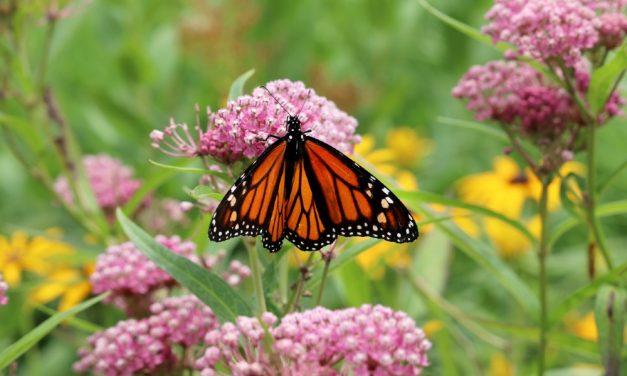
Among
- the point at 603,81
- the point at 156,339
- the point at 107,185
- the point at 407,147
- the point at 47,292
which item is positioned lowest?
Result: the point at 156,339

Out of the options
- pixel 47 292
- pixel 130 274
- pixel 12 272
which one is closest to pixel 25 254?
pixel 12 272

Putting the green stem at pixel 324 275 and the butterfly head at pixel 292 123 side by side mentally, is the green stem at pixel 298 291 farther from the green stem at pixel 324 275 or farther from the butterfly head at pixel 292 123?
the butterfly head at pixel 292 123

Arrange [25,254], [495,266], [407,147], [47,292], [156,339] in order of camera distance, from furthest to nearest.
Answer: [407,147] < [25,254] < [47,292] < [495,266] < [156,339]

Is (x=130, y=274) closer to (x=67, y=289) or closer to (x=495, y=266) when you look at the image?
(x=495, y=266)

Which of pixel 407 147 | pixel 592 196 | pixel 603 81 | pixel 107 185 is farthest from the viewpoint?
pixel 407 147

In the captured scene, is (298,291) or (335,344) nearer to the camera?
(335,344)

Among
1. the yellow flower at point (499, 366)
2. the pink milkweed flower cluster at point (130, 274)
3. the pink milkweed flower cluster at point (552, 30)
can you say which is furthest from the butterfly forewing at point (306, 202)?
the yellow flower at point (499, 366)

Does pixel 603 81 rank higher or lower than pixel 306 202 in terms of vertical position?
higher
